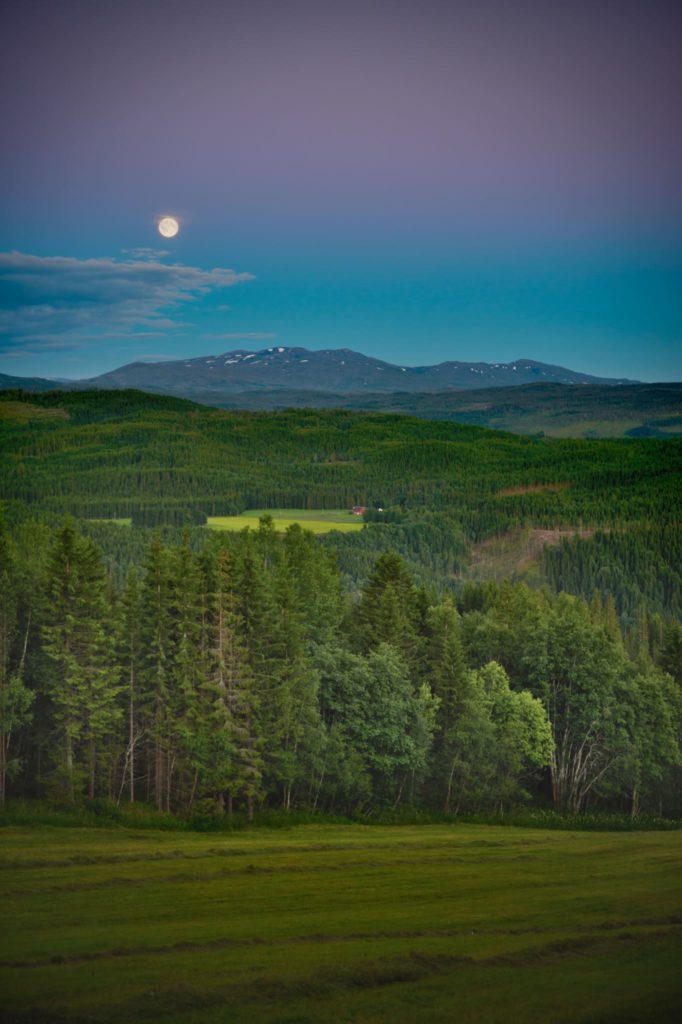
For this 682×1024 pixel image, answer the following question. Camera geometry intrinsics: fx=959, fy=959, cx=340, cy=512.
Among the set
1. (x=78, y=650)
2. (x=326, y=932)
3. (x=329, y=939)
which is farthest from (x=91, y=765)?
(x=329, y=939)

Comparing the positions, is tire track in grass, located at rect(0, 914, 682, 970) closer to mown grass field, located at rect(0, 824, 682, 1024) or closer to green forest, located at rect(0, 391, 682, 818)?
mown grass field, located at rect(0, 824, 682, 1024)

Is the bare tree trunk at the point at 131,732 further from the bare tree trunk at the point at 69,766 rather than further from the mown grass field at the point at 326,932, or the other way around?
the mown grass field at the point at 326,932

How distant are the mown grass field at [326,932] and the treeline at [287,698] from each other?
11142mm

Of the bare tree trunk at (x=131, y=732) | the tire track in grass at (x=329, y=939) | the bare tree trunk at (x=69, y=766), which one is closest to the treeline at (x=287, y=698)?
the bare tree trunk at (x=69, y=766)

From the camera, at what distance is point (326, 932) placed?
Result: 3219cm

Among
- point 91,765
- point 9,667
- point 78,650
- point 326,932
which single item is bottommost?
point 91,765

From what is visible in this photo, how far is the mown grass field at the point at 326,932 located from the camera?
1037 inches

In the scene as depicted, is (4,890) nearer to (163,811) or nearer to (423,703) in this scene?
(163,811)

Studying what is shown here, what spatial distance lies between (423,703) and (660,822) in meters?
19.5

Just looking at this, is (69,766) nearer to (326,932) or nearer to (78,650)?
(78,650)

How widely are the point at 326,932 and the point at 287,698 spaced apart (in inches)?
1151

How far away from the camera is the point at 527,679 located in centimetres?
8050

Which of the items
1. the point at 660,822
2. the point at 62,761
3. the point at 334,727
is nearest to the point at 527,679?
the point at 660,822

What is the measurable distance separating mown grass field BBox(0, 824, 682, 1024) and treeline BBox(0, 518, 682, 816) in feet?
36.6
